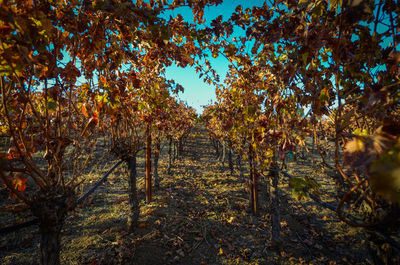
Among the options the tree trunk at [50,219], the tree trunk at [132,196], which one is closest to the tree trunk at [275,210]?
the tree trunk at [132,196]

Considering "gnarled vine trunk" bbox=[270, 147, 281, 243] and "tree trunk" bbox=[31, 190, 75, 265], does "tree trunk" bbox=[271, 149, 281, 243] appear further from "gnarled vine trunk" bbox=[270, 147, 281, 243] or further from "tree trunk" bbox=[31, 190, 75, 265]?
"tree trunk" bbox=[31, 190, 75, 265]

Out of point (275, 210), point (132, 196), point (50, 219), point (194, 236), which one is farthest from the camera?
point (194, 236)

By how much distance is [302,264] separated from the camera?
12.7 feet

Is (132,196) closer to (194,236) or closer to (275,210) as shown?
(194,236)

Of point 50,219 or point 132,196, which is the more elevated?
point 50,219

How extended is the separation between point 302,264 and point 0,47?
5758mm

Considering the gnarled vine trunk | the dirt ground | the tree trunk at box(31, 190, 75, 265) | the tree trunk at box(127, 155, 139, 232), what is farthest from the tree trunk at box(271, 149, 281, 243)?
the tree trunk at box(31, 190, 75, 265)

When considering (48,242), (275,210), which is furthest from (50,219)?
(275,210)

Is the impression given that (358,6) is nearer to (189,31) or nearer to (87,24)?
(189,31)

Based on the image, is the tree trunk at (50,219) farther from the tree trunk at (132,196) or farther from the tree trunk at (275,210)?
the tree trunk at (275,210)

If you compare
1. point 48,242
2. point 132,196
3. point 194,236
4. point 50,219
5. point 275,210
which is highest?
point 50,219

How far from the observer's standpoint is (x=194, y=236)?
15.6ft

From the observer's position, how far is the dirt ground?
3.93 meters

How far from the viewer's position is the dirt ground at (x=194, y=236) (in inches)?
155
